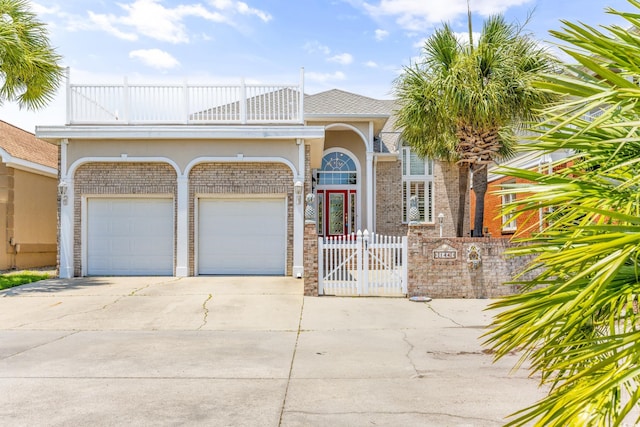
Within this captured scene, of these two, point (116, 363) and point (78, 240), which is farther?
point (78, 240)

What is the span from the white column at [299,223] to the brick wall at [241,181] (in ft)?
0.63

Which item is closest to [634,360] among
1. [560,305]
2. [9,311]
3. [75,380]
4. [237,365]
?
[560,305]

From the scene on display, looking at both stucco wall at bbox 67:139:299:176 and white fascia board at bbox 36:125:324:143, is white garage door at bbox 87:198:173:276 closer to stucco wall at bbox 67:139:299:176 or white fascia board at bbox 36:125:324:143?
stucco wall at bbox 67:139:299:176

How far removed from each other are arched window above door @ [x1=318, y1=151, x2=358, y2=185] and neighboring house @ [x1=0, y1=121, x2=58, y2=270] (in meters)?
10.5

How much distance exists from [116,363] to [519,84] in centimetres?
1058

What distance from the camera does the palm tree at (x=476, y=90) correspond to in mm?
11734

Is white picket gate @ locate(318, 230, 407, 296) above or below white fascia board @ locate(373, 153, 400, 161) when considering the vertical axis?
below

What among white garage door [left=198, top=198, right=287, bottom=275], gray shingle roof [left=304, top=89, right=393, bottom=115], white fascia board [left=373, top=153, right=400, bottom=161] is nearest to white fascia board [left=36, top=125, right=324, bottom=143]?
white garage door [left=198, top=198, right=287, bottom=275]

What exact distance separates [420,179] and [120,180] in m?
12.7

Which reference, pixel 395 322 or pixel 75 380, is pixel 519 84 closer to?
pixel 395 322

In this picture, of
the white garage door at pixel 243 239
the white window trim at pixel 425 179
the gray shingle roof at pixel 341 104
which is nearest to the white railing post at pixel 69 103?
the white garage door at pixel 243 239

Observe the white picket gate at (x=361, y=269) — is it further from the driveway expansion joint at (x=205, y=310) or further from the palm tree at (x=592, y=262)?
the palm tree at (x=592, y=262)

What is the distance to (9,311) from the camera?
9836 mm

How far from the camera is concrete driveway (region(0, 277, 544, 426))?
4.61m
